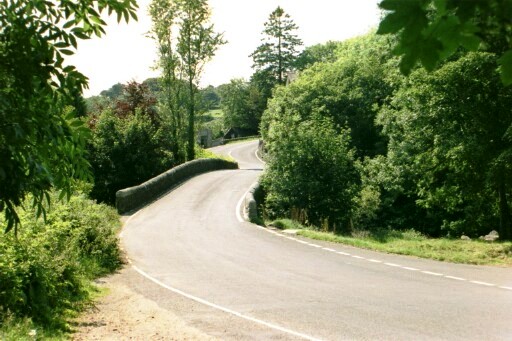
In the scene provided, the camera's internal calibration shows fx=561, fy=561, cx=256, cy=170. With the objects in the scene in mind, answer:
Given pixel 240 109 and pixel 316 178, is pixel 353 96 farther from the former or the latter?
pixel 240 109

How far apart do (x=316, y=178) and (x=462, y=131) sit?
7.94 m

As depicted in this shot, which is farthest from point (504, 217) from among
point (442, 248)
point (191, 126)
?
point (191, 126)

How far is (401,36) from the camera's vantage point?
2.19m

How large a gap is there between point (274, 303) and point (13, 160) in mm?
7684

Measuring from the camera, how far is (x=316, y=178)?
26.2m

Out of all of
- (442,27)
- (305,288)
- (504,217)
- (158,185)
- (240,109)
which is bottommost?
(504,217)

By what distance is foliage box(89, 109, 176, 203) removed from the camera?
32.0 metres

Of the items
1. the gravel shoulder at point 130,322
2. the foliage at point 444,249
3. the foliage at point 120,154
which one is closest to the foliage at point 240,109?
the foliage at point 120,154

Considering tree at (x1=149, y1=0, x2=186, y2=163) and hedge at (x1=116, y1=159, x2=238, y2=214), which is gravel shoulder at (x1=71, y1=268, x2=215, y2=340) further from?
tree at (x1=149, y1=0, x2=186, y2=163)

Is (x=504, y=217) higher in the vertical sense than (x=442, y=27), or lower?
lower

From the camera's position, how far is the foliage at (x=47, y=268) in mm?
9039

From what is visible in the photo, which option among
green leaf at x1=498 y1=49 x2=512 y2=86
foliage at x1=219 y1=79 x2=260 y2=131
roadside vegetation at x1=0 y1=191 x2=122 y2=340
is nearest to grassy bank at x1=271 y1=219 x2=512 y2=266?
roadside vegetation at x1=0 y1=191 x2=122 y2=340

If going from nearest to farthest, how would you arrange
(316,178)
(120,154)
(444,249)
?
(444,249) < (316,178) < (120,154)

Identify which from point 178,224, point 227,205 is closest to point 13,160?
point 178,224
